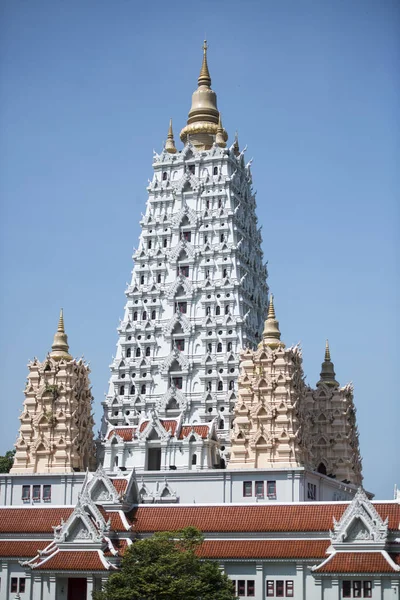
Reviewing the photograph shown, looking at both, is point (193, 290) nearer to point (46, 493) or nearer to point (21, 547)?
point (46, 493)

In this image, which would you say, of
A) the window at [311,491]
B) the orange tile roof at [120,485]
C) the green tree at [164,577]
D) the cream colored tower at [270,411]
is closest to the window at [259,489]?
the cream colored tower at [270,411]

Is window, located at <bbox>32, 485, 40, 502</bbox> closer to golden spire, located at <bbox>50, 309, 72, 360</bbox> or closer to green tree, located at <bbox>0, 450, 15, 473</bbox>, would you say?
golden spire, located at <bbox>50, 309, 72, 360</bbox>

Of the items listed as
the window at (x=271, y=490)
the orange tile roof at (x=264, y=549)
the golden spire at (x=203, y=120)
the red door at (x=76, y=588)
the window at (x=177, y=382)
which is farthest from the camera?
the golden spire at (x=203, y=120)

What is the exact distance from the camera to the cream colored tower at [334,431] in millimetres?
109312

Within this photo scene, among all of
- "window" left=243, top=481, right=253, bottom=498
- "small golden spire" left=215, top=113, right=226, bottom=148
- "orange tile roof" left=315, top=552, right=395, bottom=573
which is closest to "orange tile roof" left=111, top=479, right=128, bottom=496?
"window" left=243, top=481, right=253, bottom=498

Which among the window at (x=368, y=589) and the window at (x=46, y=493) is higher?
the window at (x=46, y=493)

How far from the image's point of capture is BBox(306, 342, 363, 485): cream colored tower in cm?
10931

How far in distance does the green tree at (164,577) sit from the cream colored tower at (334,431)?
38.6 meters

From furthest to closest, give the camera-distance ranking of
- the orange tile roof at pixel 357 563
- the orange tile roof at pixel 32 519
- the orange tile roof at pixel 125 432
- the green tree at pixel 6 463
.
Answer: the green tree at pixel 6 463 < the orange tile roof at pixel 125 432 < the orange tile roof at pixel 32 519 < the orange tile roof at pixel 357 563

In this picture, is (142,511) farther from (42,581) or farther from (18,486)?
(18,486)

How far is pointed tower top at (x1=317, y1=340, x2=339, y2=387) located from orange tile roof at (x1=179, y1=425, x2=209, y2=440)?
1932 centimetres

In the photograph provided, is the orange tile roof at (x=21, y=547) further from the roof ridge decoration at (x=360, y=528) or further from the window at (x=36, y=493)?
the roof ridge decoration at (x=360, y=528)

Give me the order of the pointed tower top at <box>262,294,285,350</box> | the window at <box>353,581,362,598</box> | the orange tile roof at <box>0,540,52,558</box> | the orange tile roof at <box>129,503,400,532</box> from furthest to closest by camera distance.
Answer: the pointed tower top at <box>262,294,285,350</box>, the orange tile roof at <box>0,540,52,558</box>, the orange tile roof at <box>129,503,400,532</box>, the window at <box>353,581,362,598</box>

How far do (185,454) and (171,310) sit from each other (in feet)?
53.5
